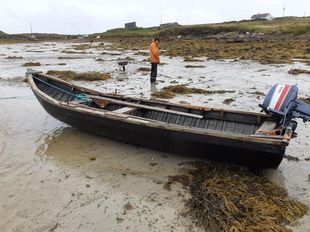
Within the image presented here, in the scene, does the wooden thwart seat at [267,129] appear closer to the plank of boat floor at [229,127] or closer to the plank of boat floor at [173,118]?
the plank of boat floor at [229,127]

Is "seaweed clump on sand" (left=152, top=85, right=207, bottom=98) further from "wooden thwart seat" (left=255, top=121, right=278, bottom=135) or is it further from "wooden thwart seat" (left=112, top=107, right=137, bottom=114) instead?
"wooden thwart seat" (left=255, top=121, right=278, bottom=135)

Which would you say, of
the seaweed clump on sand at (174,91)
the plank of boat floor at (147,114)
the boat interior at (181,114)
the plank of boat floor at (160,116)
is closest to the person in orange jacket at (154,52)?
the seaweed clump on sand at (174,91)

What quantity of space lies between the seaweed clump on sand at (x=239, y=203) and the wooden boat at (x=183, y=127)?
373mm

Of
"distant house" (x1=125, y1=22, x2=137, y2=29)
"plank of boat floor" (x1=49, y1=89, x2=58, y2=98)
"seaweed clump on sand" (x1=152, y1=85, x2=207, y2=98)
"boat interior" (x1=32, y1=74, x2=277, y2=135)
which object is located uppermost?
"boat interior" (x1=32, y1=74, x2=277, y2=135)

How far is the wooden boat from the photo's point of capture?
5.68m

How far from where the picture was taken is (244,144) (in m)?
5.67

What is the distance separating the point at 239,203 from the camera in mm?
5152

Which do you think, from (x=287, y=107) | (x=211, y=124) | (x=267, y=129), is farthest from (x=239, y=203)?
(x=211, y=124)

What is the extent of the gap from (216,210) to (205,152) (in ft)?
4.91

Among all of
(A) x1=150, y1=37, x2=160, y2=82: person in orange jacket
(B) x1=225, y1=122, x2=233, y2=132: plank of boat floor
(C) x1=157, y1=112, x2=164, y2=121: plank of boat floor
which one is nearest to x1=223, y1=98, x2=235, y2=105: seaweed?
(C) x1=157, y1=112, x2=164, y2=121: plank of boat floor

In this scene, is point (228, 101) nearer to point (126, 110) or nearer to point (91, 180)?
point (126, 110)

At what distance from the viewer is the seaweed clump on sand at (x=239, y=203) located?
15.5ft

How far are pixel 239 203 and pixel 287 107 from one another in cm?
205

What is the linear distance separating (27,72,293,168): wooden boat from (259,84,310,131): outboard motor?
0.30 meters
